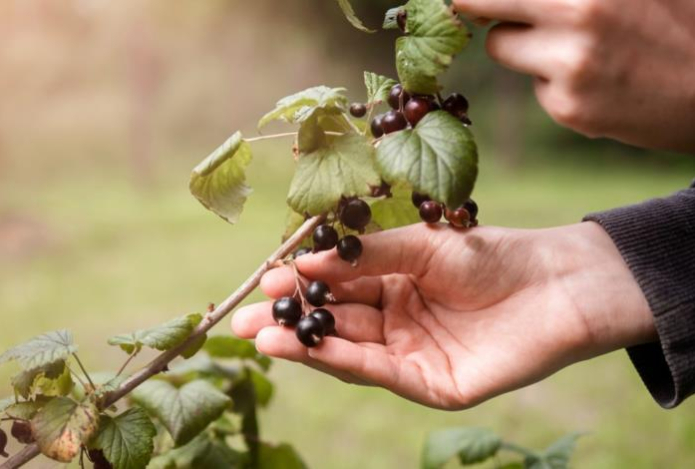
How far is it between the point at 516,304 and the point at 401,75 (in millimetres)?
285

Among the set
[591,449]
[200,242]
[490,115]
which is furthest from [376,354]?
[490,115]

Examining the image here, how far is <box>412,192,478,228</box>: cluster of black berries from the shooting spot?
0.68 metres

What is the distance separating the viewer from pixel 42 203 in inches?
159

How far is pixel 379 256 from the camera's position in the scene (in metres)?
0.69

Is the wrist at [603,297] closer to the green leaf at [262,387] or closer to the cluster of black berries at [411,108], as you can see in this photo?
the cluster of black berries at [411,108]

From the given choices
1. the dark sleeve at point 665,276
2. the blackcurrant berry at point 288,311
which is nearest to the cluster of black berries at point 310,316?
the blackcurrant berry at point 288,311

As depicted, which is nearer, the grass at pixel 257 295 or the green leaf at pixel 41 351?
the green leaf at pixel 41 351

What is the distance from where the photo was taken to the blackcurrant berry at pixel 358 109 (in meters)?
0.68

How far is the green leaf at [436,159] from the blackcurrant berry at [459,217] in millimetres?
133

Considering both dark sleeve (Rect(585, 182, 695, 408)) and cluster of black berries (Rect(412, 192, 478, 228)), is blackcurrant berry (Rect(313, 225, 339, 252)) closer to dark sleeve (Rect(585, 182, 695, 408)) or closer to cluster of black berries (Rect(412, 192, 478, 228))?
cluster of black berries (Rect(412, 192, 478, 228))

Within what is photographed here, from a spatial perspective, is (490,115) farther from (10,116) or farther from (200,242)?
(10,116)

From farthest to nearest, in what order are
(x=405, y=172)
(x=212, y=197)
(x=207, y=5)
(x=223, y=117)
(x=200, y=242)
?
(x=207, y=5)
(x=223, y=117)
(x=200, y=242)
(x=212, y=197)
(x=405, y=172)

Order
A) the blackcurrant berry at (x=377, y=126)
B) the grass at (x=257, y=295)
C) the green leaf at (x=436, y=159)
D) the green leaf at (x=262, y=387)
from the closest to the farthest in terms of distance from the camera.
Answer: the green leaf at (x=436, y=159)
the blackcurrant berry at (x=377, y=126)
the green leaf at (x=262, y=387)
the grass at (x=257, y=295)

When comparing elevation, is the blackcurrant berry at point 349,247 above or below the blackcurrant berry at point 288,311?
above
